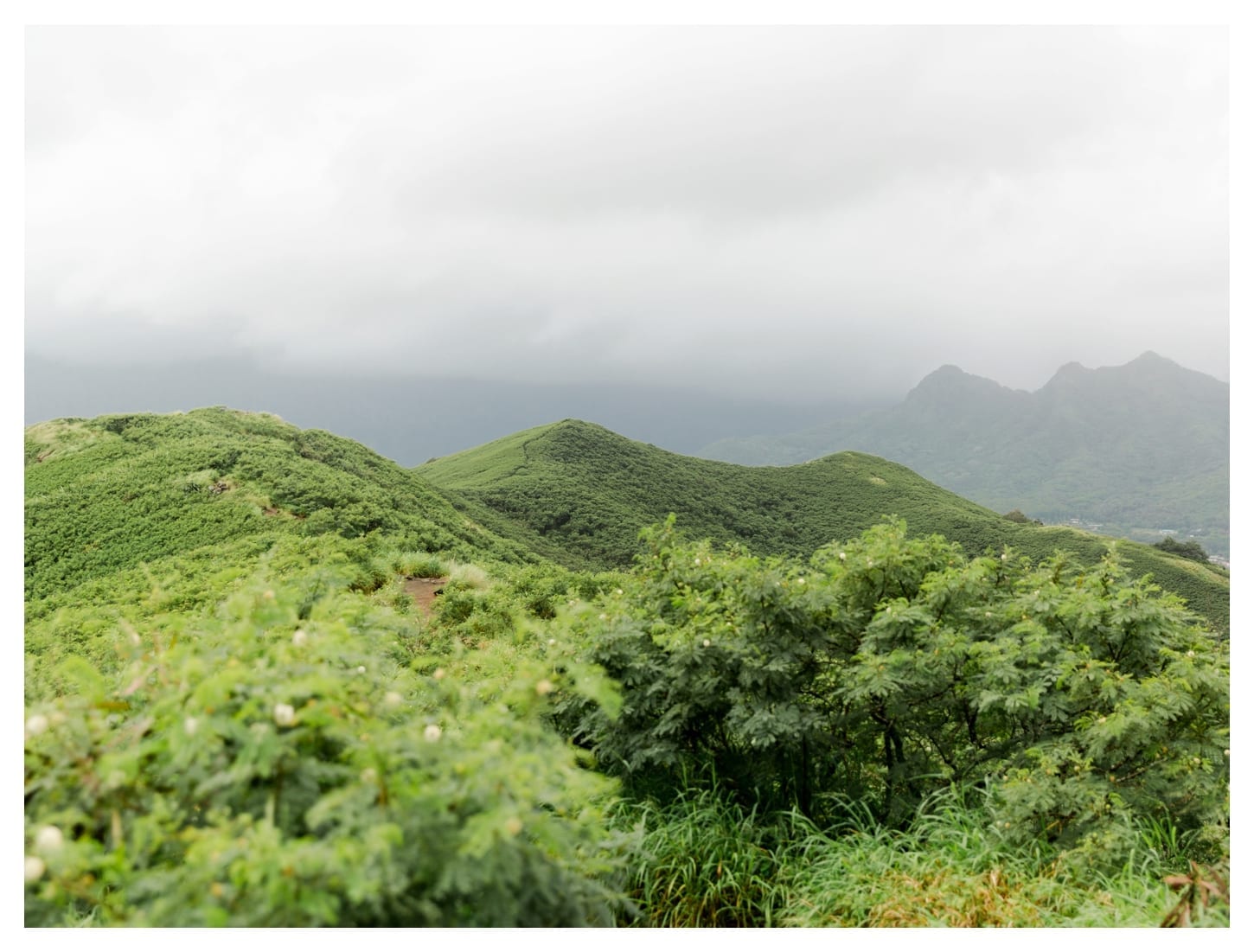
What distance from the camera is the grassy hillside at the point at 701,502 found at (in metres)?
37.2

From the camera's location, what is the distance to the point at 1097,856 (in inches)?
123

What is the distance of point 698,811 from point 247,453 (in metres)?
19.3

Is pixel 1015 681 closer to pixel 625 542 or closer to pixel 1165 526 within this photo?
pixel 625 542

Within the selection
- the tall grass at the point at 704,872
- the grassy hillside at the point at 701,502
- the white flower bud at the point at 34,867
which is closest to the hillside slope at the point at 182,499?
the grassy hillside at the point at 701,502

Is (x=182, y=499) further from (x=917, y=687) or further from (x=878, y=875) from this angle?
(x=878, y=875)

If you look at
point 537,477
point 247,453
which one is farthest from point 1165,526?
point 247,453

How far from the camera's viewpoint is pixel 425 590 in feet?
39.4

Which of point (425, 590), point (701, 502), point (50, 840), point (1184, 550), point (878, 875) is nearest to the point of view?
point (50, 840)

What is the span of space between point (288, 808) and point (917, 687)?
3415 mm

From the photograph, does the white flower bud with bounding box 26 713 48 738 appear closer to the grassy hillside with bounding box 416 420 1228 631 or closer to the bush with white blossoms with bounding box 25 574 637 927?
the bush with white blossoms with bounding box 25 574 637 927

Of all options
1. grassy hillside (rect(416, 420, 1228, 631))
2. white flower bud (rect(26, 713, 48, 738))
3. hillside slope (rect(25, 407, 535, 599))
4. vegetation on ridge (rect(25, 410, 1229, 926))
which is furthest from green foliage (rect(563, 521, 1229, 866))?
grassy hillside (rect(416, 420, 1228, 631))

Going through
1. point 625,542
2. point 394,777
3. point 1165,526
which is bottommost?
point 1165,526

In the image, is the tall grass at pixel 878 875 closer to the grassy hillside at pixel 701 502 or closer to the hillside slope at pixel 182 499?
the hillside slope at pixel 182 499

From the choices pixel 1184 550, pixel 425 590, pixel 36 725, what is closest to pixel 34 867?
pixel 36 725
